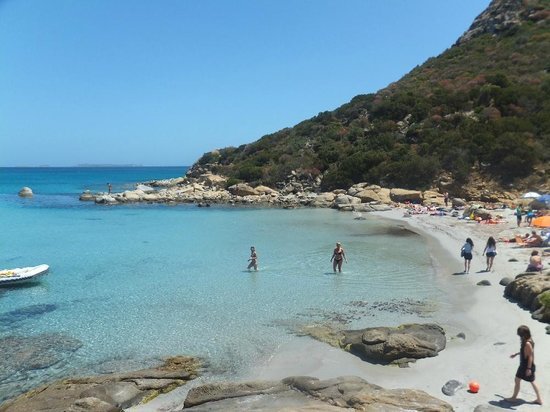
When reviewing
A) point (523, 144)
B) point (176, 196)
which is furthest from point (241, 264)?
point (176, 196)

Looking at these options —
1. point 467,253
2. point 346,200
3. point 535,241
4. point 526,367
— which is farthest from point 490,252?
point 346,200

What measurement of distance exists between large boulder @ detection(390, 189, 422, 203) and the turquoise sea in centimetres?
1064

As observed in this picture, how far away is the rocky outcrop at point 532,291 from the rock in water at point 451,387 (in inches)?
184

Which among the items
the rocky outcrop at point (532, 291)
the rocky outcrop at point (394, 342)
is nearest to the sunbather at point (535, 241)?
the rocky outcrop at point (532, 291)

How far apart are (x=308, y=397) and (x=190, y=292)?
1033 centimetres

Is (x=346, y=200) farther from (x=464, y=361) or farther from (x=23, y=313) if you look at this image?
(x=464, y=361)

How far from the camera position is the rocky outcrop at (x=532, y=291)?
1276 cm

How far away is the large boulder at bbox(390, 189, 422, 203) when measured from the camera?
45.0m

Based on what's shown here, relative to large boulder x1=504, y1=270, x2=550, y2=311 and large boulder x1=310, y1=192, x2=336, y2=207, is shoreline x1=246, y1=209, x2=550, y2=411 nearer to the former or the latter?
large boulder x1=504, y1=270, x2=550, y2=311

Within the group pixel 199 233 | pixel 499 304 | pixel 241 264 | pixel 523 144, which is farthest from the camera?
pixel 523 144

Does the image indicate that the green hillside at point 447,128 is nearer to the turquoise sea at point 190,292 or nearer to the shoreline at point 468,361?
the turquoise sea at point 190,292

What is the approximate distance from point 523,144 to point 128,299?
3993cm

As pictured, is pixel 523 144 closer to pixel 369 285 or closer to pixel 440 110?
pixel 440 110

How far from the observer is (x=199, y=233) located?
1331 inches
